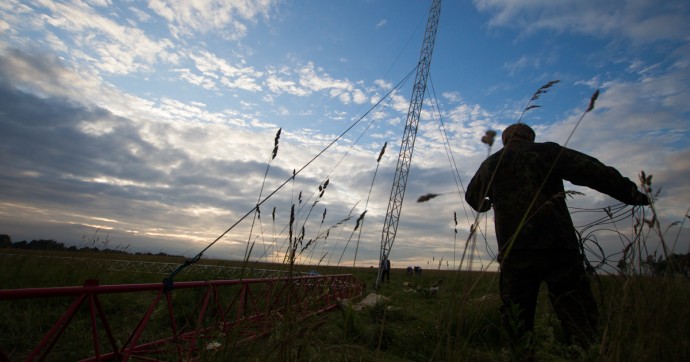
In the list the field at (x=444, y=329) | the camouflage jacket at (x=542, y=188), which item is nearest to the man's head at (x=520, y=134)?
the camouflage jacket at (x=542, y=188)

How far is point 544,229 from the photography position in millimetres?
2627

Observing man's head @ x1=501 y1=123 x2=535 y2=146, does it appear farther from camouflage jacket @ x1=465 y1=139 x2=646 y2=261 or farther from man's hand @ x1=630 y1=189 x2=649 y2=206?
man's hand @ x1=630 y1=189 x2=649 y2=206

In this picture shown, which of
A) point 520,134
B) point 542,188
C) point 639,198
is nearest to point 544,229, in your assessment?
point 542,188

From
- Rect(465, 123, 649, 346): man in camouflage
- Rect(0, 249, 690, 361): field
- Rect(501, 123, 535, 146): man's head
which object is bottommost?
Rect(0, 249, 690, 361): field

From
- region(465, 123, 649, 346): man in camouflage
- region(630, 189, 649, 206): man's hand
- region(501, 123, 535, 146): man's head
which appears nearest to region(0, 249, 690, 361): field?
region(465, 123, 649, 346): man in camouflage

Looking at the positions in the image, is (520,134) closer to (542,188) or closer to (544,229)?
(542,188)

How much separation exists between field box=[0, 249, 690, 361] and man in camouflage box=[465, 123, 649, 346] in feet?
0.52

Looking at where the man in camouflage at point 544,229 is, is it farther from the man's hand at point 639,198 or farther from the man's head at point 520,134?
Answer: the man's head at point 520,134

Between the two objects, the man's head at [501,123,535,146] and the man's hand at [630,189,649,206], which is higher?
the man's head at [501,123,535,146]

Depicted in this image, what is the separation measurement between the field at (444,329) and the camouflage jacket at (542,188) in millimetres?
440

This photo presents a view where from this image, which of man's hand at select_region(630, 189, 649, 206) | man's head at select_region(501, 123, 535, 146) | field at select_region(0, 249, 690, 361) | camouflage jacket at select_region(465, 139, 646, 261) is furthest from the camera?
man's head at select_region(501, 123, 535, 146)

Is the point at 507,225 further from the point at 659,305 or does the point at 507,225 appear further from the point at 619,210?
the point at 659,305

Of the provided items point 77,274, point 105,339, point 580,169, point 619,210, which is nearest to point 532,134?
point 580,169

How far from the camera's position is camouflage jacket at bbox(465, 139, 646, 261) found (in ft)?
8.56
